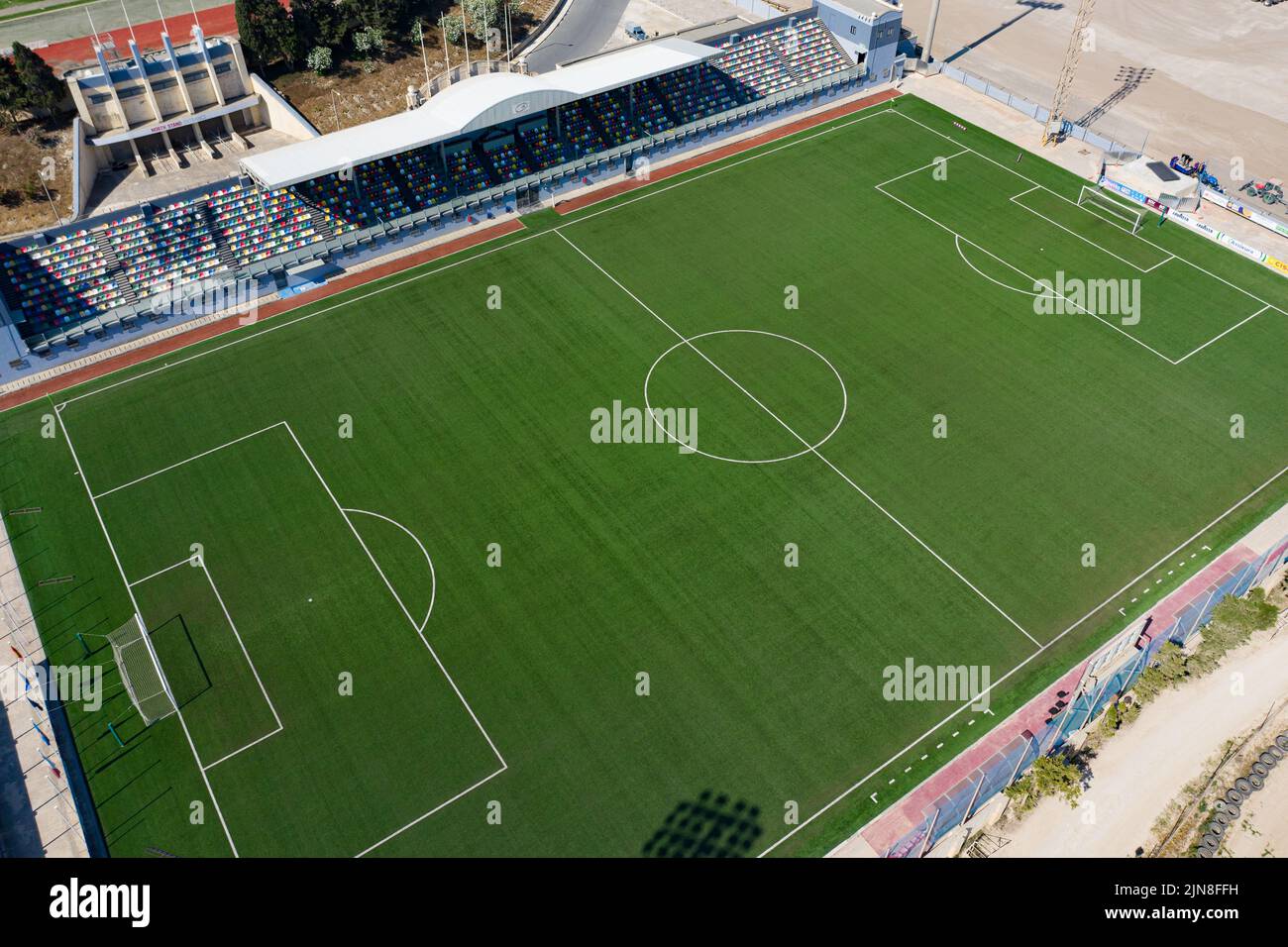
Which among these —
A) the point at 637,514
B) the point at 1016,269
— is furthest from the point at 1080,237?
the point at 637,514

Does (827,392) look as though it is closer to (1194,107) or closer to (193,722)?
(193,722)

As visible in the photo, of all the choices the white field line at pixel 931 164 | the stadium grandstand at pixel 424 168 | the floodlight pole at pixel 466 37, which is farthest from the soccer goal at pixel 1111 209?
the floodlight pole at pixel 466 37

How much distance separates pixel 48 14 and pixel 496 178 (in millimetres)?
58069

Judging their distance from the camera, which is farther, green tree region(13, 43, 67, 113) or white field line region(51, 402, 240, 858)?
green tree region(13, 43, 67, 113)

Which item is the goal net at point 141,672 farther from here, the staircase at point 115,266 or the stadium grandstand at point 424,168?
the staircase at point 115,266

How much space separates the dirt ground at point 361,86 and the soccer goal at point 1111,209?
190 feet

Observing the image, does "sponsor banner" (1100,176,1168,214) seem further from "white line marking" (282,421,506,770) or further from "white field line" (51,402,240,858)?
"white field line" (51,402,240,858)

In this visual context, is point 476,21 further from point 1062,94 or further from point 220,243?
point 1062,94

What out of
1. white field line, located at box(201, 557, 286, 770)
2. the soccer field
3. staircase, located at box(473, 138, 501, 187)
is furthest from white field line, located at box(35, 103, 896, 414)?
white field line, located at box(201, 557, 286, 770)

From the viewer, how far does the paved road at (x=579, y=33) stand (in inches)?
3698

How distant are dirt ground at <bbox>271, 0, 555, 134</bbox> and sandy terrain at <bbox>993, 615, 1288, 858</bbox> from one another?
252 feet

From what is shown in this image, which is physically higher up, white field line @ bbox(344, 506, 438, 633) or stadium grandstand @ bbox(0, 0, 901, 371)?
stadium grandstand @ bbox(0, 0, 901, 371)

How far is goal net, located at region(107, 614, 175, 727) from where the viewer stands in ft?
142

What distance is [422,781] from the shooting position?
4116 cm
